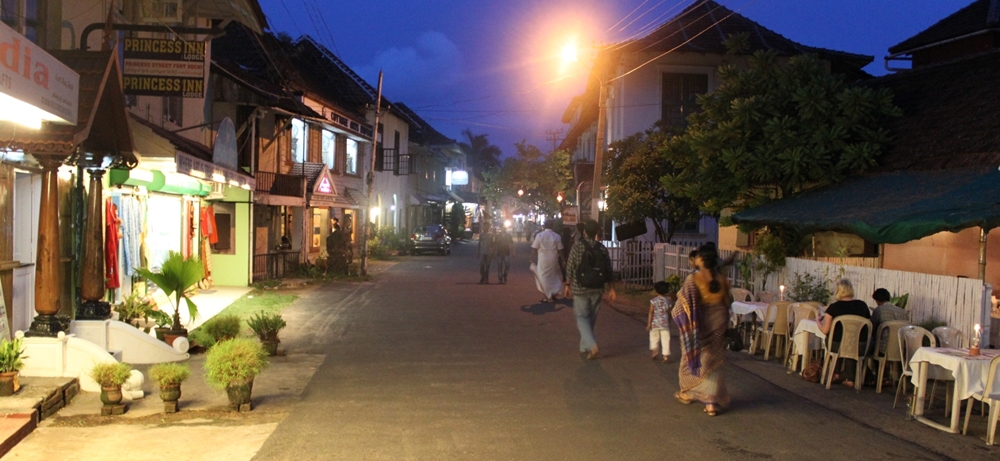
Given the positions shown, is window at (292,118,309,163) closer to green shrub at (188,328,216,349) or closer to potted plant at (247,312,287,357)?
green shrub at (188,328,216,349)

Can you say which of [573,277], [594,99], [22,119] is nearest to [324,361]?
[573,277]

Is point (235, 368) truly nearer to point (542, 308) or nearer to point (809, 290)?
point (809, 290)

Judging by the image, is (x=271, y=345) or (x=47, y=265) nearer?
(x=47, y=265)

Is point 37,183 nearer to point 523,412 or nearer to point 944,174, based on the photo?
point 523,412

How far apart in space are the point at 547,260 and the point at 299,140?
44.1ft

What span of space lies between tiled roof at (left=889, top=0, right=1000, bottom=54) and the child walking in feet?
43.5

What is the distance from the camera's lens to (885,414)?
820cm

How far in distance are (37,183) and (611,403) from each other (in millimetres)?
7209

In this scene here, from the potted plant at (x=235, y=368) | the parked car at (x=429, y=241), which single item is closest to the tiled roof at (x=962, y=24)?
the potted plant at (x=235, y=368)

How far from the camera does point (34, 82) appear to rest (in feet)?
20.9

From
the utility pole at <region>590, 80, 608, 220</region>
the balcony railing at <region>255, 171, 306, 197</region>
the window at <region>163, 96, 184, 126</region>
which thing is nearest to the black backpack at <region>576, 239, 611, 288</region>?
the window at <region>163, 96, 184, 126</region>

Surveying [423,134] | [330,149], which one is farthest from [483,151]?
[330,149]

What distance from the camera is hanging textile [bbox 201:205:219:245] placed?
59.3 feet

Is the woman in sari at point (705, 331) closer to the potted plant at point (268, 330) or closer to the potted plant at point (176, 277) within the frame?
the potted plant at point (268, 330)
